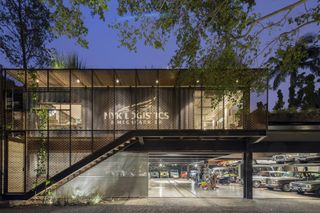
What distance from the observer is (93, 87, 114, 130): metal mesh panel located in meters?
21.0

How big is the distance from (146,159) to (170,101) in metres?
3.26

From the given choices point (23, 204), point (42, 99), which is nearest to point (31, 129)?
point (42, 99)

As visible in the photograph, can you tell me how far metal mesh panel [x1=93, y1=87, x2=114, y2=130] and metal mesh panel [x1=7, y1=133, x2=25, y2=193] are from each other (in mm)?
3687

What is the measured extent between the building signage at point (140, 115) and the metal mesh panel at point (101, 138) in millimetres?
762

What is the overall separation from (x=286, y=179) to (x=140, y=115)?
527 inches

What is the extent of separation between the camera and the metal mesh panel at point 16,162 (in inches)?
734

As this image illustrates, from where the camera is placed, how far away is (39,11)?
19.3 metres

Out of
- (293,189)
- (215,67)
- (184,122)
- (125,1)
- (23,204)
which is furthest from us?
(293,189)

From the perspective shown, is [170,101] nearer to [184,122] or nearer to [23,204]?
[184,122]

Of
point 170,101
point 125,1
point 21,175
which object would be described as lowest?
point 21,175

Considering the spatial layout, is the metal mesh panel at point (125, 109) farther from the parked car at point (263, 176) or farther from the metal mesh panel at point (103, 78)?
the parked car at point (263, 176)

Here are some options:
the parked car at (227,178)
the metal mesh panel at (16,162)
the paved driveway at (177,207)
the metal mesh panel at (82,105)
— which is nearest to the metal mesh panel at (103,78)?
the metal mesh panel at (82,105)

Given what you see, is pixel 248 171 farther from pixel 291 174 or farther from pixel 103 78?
pixel 291 174

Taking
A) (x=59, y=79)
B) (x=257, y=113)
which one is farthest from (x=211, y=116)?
(x=59, y=79)
